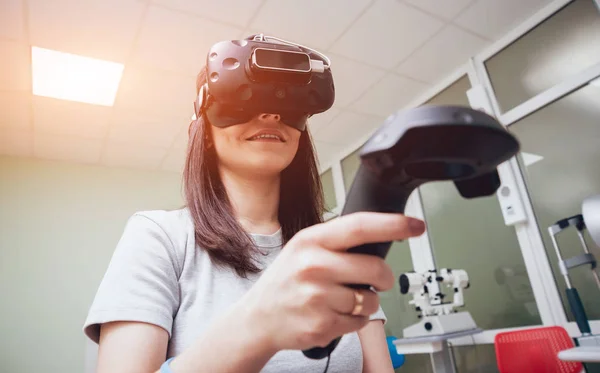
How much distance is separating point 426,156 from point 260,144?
16.3 inches

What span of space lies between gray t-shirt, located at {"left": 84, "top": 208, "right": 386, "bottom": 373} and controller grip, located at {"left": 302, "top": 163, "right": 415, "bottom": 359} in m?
0.31

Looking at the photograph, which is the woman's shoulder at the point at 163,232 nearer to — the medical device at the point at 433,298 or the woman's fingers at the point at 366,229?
Answer: the woman's fingers at the point at 366,229

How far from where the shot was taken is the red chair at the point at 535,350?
5.68 ft

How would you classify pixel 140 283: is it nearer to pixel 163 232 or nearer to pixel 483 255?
pixel 163 232

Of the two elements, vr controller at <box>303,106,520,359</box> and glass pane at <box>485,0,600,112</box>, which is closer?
vr controller at <box>303,106,520,359</box>

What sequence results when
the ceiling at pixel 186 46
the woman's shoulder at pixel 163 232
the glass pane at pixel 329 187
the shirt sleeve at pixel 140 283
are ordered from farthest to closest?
the glass pane at pixel 329 187, the ceiling at pixel 186 46, the woman's shoulder at pixel 163 232, the shirt sleeve at pixel 140 283

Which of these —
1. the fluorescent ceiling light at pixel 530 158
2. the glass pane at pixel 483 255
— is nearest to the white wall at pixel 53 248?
the glass pane at pixel 483 255

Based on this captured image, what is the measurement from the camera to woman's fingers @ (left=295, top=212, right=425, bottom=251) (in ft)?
0.82

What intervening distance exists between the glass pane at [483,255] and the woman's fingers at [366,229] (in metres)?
2.22

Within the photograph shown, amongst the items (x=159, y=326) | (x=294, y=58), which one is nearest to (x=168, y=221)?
(x=159, y=326)

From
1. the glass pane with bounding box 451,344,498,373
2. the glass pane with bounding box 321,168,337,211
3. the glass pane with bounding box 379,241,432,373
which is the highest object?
the glass pane with bounding box 321,168,337,211

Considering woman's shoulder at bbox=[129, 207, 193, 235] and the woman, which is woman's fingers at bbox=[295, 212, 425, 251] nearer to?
the woman

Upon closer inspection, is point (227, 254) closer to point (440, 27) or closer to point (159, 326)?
point (159, 326)

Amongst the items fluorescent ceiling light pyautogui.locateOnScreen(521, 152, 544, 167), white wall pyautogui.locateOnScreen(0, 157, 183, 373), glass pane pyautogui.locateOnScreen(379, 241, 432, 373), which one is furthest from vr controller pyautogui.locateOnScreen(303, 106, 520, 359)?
white wall pyautogui.locateOnScreen(0, 157, 183, 373)
